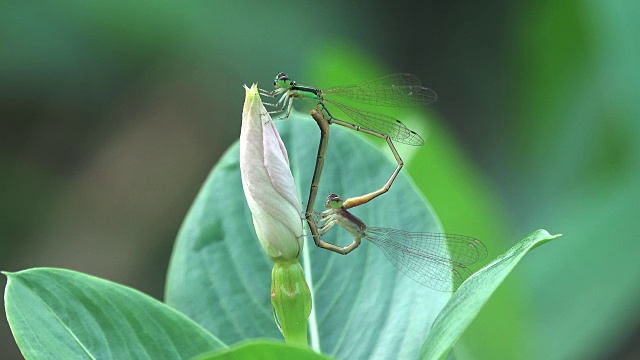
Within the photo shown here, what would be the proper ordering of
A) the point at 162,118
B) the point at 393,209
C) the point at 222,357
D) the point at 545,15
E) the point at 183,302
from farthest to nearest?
the point at 162,118 < the point at 545,15 < the point at 393,209 < the point at 183,302 < the point at 222,357

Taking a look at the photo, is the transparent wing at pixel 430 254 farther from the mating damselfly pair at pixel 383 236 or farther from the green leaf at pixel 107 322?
the green leaf at pixel 107 322

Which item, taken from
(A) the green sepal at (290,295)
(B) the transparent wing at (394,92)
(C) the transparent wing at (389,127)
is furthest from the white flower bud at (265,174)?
(B) the transparent wing at (394,92)

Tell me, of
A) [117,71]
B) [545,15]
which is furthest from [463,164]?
[117,71]

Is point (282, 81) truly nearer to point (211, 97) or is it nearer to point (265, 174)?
point (265, 174)

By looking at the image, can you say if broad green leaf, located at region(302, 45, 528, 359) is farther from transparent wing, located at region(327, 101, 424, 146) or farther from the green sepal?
the green sepal

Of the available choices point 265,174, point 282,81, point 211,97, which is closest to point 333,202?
point 282,81

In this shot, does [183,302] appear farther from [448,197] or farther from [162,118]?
[162,118]

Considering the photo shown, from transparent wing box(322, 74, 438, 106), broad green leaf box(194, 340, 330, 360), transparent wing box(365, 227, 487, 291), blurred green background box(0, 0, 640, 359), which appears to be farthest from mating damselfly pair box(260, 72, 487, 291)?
blurred green background box(0, 0, 640, 359)
